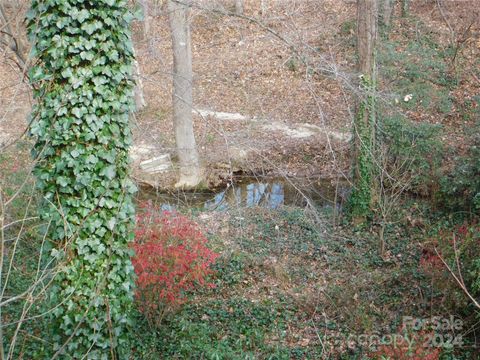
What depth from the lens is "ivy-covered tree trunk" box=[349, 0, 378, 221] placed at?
11.5 metres

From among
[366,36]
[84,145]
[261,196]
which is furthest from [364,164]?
[84,145]

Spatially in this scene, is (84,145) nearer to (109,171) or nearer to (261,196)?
(109,171)

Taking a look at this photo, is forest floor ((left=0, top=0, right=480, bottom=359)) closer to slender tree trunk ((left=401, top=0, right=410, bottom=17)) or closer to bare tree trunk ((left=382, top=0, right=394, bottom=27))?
slender tree trunk ((left=401, top=0, right=410, bottom=17))

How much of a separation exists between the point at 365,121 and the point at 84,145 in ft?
24.5

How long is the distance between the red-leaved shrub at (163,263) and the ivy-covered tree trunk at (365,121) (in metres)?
4.58

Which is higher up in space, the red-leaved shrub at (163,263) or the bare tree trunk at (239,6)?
the bare tree trunk at (239,6)

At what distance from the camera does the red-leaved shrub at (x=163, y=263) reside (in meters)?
7.62

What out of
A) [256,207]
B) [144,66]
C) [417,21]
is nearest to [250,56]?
[144,66]

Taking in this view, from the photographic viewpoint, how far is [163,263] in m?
7.80

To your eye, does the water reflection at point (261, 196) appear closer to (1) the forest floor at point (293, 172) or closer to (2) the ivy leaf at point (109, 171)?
(1) the forest floor at point (293, 172)

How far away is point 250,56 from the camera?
21594mm

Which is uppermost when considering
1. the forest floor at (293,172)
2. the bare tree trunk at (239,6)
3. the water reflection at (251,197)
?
the bare tree trunk at (239,6)

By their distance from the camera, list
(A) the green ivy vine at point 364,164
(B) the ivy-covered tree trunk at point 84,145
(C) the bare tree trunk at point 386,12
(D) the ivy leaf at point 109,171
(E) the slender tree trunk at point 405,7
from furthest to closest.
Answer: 1. (E) the slender tree trunk at point 405,7
2. (C) the bare tree trunk at point 386,12
3. (A) the green ivy vine at point 364,164
4. (D) the ivy leaf at point 109,171
5. (B) the ivy-covered tree trunk at point 84,145

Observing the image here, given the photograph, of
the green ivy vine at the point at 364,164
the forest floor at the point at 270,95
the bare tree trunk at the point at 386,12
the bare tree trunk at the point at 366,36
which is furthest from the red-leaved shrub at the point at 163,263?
the bare tree trunk at the point at 386,12
